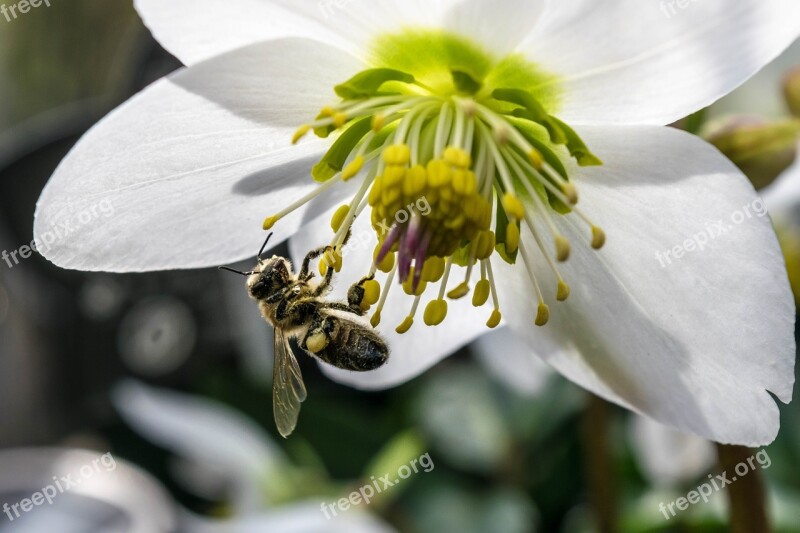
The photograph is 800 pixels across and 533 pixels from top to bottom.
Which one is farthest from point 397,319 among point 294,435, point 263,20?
point 294,435

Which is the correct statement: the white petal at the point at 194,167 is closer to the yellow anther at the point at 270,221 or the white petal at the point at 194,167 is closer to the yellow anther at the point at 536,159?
the yellow anther at the point at 270,221

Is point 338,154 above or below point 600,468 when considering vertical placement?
above

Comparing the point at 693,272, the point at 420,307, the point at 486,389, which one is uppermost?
the point at 693,272

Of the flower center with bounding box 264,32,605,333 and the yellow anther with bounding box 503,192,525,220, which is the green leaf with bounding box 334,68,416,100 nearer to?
the flower center with bounding box 264,32,605,333

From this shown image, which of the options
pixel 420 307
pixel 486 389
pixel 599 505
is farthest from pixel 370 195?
pixel 486 389

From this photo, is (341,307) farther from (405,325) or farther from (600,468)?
(600,468)

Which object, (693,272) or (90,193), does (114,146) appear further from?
(693,272)
